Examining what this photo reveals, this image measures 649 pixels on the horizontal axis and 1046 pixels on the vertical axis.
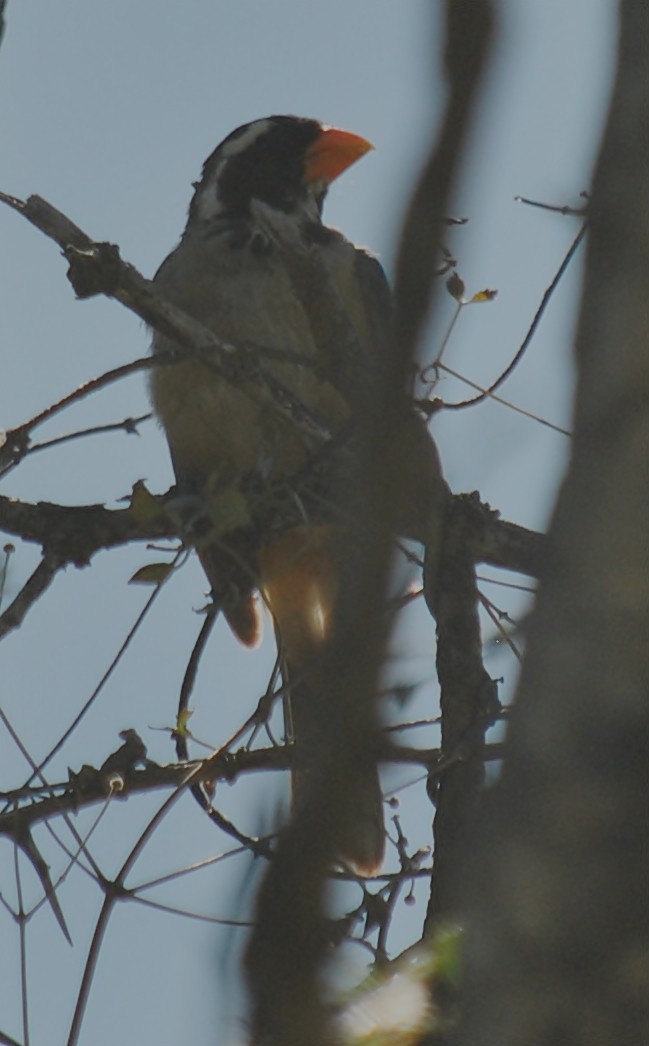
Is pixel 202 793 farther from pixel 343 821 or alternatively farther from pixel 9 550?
pixel 343 821

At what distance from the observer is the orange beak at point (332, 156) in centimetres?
548

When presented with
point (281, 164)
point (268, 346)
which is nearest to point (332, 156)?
point (281, 164)

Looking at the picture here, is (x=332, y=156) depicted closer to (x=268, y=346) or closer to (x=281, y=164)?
(x=281, y=164)

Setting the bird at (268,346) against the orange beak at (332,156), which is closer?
the bird at (268,346)

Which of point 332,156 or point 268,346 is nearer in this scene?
point 268,346

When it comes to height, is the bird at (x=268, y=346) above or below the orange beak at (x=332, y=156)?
below

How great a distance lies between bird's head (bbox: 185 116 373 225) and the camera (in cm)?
542

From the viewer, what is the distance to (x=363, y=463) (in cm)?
83

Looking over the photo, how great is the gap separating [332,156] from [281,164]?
0.61 ft

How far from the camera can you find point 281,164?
18.2 feet

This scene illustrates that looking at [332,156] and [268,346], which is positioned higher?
[332,156]

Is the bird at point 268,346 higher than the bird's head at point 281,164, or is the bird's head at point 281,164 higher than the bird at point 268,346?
the bird's head at point 281,164

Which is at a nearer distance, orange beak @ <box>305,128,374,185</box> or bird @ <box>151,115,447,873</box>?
bird @ <box>151,115,447,873</box>

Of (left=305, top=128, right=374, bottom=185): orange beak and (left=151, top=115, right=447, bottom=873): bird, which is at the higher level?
(left=305, top=128, right=374, bottom=185): orange beak
